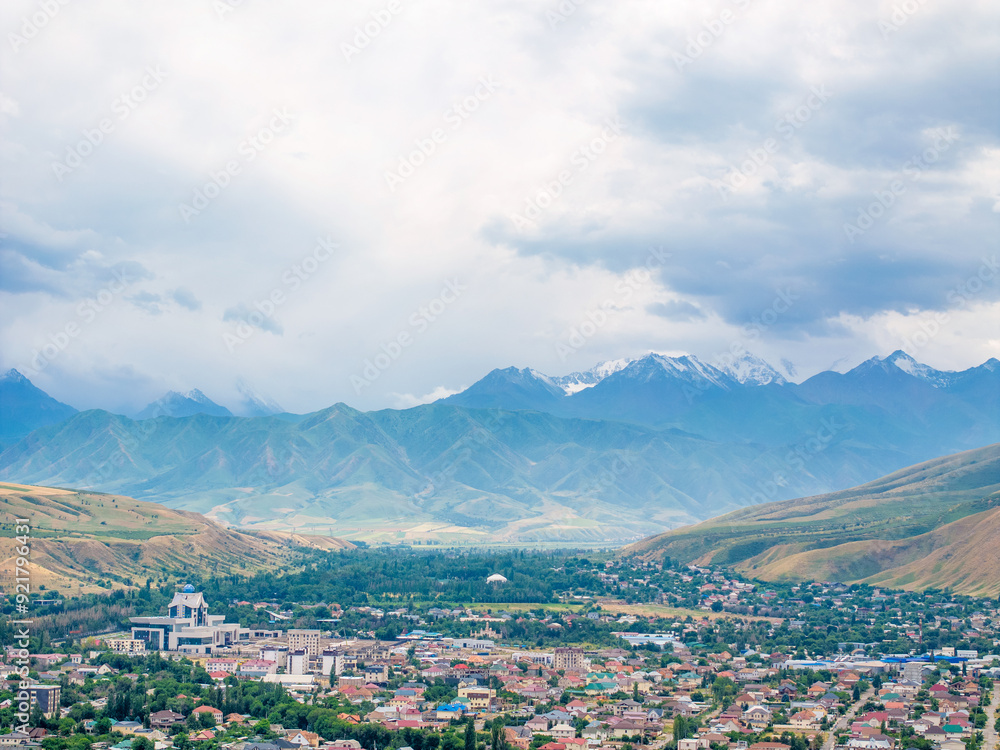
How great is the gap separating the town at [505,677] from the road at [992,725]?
24cm

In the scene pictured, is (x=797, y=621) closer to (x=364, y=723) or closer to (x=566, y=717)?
(x=566, y=717)

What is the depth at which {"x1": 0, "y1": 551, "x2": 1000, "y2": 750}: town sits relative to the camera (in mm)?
91625

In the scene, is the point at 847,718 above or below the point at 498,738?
above

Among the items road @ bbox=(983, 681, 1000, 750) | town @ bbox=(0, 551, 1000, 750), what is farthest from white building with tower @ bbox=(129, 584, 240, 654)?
road @ bbox=(983, 681, 1000, 750)

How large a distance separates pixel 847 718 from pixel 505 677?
103 ft

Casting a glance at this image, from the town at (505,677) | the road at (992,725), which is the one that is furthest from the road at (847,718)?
the road at (992,725)

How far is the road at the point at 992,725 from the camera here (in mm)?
89581

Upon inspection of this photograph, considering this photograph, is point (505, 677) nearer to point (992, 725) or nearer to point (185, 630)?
point (185, 630)

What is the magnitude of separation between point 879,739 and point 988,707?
18717 millimetres

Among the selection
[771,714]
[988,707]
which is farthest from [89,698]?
[988,707]

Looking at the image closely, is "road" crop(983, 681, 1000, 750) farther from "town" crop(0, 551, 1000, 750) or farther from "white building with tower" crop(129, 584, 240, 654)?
"white building with tower" crop(129, 584, 240, 654)

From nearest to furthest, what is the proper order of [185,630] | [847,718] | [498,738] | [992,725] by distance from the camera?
[498,738], [992,725], [847,718], [185,630]

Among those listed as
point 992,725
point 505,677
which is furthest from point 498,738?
point 992,725

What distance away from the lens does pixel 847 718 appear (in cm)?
10269
